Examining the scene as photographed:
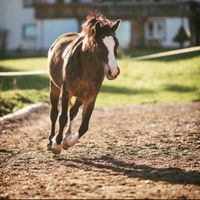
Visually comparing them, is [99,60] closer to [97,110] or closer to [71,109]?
[71,109]

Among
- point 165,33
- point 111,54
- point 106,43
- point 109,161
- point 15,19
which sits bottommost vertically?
point 165,33

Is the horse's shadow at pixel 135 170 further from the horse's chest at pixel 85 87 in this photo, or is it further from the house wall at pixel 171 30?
the house wall at pixel 171 30

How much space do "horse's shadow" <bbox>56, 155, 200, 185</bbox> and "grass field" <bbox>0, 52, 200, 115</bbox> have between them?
6.07 m

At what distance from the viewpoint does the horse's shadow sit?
258 inches

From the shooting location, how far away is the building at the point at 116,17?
44562 millimetres

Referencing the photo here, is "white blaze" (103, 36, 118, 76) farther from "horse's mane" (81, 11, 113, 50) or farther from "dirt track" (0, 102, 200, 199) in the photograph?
"dirt track" (0, 102, 200, 199)

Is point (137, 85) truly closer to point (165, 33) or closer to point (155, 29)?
point (165, 33)


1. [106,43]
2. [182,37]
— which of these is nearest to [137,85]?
[106,43]

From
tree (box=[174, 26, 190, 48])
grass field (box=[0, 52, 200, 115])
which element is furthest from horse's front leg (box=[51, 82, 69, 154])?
tree (box=[174, 26, 190, 48])

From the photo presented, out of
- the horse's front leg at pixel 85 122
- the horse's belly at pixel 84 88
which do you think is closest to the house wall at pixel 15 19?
the horse's front leg at pixel 85 122

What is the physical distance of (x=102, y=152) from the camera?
341 inches

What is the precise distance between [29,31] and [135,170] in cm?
4619

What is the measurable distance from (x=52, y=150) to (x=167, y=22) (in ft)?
133

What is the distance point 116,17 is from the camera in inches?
1805
